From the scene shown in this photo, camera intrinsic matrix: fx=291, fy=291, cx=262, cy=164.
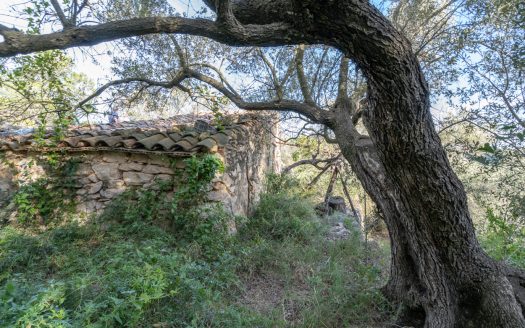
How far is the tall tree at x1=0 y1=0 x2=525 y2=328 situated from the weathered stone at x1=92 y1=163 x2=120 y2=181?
286 cm

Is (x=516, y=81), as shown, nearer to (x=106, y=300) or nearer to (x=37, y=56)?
(x=106, y=300)

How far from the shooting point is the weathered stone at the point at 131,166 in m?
4.68

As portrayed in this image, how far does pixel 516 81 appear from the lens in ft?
13.7

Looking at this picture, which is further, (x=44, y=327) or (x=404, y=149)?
(x=404, y=149)

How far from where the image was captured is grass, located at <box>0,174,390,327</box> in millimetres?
2344

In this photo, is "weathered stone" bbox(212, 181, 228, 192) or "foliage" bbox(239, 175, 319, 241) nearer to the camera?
"weathered stone" bbox(212, 181, 228, 192)

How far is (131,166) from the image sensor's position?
4.70 metres

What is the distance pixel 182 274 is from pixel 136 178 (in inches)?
95.8

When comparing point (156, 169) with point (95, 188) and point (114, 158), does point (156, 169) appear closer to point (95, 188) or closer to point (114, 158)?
point (114, 158)

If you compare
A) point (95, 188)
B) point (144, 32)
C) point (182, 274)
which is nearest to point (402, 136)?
point (144, 32)

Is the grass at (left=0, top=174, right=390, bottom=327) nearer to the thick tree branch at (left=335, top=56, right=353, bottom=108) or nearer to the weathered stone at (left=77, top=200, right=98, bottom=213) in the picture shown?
the weathered stone at (left=77, top=200, right=98, bottom=213)

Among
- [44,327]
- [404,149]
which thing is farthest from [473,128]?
[44,327]

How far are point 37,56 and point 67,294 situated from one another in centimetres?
278

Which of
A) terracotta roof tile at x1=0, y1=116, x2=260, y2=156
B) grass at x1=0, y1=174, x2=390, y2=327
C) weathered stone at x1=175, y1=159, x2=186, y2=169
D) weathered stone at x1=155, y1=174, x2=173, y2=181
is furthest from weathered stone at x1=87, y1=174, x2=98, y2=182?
weathered stone at x1=175, y1=159, x2=186, y2=169
